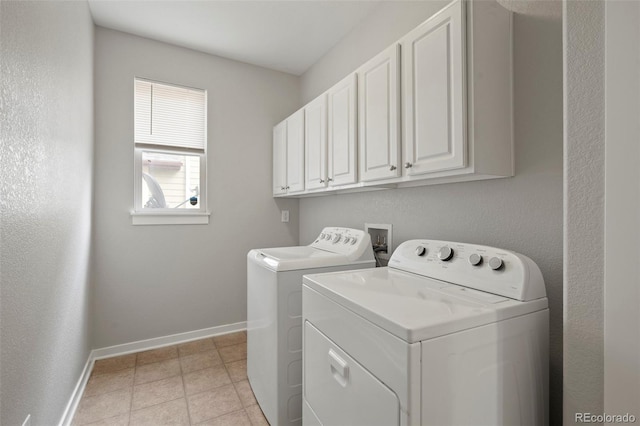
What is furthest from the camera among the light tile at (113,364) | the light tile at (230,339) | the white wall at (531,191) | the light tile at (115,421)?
the light tile at (230,339)

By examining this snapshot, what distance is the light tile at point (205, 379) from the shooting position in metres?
2.04

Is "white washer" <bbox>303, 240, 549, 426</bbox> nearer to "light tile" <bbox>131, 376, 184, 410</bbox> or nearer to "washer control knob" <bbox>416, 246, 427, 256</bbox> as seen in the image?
"washer control knob" <bbox>416, 246, 427, 256</bbox>

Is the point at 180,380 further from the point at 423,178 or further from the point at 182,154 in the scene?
the point at 423,178

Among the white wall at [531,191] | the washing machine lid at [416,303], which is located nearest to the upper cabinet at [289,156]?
the white wall at [531,191]

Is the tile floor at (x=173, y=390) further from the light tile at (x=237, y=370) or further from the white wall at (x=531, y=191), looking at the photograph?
the white wall at (x=531, y=191)

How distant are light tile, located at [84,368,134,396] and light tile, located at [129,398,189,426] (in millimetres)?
380

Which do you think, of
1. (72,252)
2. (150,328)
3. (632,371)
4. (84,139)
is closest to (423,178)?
(632,371)

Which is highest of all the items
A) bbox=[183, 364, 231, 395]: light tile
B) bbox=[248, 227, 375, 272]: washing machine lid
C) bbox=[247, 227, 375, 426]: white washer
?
bbox=[248, 227, 375, 272]: washing machine lid

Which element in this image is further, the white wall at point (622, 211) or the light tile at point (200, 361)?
the light tile at point (200, 361)

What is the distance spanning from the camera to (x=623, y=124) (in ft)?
2.33

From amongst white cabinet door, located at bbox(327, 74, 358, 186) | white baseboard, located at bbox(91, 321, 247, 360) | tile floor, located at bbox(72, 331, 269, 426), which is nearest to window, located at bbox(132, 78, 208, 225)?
white baseboard, located at bbox(91, 321, 247, 360)

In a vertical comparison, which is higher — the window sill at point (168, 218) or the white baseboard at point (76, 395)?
the window sill at point (168, 218)

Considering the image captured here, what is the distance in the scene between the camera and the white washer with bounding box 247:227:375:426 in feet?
5.20

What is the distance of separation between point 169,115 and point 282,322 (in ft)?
7.17
